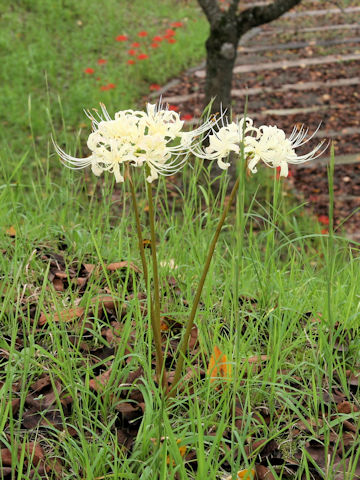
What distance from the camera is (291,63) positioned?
820 centimetres

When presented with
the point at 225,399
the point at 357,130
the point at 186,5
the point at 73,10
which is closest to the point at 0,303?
the point at 225,399

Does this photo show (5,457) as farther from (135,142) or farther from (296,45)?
(296,45)

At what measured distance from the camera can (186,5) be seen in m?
9.93

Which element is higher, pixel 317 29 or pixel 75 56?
pixel 317 29

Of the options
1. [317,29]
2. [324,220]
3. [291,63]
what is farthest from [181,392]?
[317,29]

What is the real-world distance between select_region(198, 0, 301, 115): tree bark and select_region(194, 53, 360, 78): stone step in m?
2.37

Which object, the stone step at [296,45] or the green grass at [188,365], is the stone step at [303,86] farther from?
the green grass at [188,365]

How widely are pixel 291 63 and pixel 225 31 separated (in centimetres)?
319

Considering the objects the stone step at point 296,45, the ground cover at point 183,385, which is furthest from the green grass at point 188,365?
the stone step at point 296,45

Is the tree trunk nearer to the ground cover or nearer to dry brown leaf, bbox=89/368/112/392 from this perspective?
the ground cover

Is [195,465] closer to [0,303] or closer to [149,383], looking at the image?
[149,383]

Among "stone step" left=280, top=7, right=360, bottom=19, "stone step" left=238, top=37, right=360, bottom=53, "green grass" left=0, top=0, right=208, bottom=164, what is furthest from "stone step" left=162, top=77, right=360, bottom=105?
"stone step" left=280, top=7, right=360, bottom=19

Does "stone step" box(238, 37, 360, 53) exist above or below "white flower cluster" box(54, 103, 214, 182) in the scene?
below

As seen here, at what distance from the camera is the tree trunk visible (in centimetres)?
528
